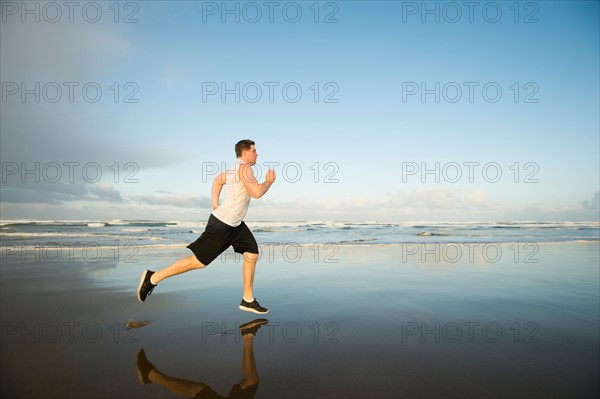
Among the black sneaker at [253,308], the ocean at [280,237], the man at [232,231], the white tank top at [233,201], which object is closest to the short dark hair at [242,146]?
the man at [232,231]

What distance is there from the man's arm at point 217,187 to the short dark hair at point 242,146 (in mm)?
335

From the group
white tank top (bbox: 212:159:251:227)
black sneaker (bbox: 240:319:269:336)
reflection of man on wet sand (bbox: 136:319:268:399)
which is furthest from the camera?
white tank top (bbox: 212:159:251:227)

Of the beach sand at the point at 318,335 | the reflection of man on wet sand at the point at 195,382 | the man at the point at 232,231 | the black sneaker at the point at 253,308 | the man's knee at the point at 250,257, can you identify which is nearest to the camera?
the reflection of man on wet sand at the point at 195,382

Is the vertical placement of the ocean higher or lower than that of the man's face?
lower

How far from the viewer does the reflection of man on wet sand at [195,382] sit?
230cm

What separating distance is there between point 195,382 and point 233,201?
2411 millimetres

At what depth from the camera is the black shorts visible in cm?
443

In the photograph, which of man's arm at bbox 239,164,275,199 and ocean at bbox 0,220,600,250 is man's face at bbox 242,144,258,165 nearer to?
man's arm at bbox 239,164,275,199

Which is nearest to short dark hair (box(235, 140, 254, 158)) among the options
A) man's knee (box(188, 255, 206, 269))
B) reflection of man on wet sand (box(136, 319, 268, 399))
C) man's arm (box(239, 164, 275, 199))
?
man's arm (box(239, 164, 275, 199))

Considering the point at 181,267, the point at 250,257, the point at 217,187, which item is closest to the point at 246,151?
the point at 217,187

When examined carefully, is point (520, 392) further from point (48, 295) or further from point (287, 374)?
point (48, 295)

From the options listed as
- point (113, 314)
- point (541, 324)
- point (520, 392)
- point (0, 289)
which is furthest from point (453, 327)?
point (0, 289)

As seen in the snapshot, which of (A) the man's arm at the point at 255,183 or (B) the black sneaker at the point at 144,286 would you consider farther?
(B) the black sneaker at the point at 144,286

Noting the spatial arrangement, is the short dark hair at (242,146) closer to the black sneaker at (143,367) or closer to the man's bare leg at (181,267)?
the man's bare leg at (181,267)
